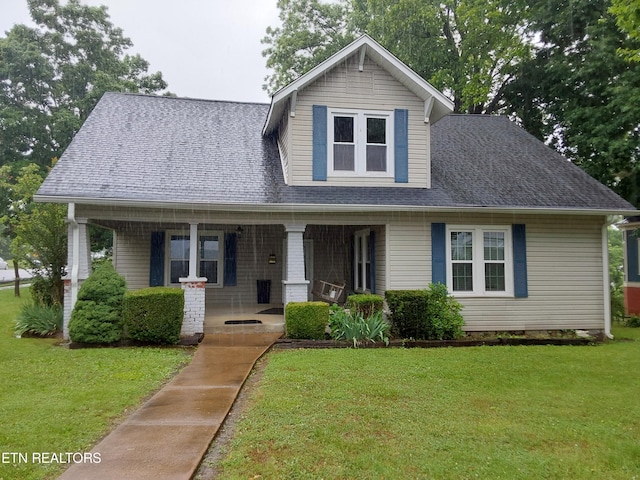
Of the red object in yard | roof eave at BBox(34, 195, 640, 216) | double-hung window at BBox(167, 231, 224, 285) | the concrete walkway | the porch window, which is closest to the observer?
the concrete walkway

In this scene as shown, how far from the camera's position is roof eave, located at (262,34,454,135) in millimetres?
10148

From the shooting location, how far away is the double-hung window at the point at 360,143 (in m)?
10.5

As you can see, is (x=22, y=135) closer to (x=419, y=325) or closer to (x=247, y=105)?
(x=247, y=105)

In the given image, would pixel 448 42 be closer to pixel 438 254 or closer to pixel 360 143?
pixel 360 143

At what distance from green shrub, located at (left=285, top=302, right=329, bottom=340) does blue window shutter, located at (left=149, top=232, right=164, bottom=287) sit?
4569mm

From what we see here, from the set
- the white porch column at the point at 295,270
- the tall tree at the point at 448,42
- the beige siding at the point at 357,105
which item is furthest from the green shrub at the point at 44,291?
the tall tree at the point at 448,42

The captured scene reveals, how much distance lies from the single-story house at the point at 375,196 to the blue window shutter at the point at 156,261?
34.6 inches

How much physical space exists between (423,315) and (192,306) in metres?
4.63

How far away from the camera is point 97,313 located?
8.57 m

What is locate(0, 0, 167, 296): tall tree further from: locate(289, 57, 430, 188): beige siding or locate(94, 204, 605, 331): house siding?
locate(94, 204, 605, 331): house siding

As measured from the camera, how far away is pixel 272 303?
13.0m

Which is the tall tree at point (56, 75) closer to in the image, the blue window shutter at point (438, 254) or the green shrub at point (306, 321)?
the green shrub at point (306, 321)

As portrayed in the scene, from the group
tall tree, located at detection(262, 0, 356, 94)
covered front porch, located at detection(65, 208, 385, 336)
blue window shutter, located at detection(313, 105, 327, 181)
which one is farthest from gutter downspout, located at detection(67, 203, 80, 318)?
tall tree, located at detection(262, 0, 356, 94)

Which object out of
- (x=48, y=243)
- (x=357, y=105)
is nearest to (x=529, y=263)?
(x=357, y=105)
